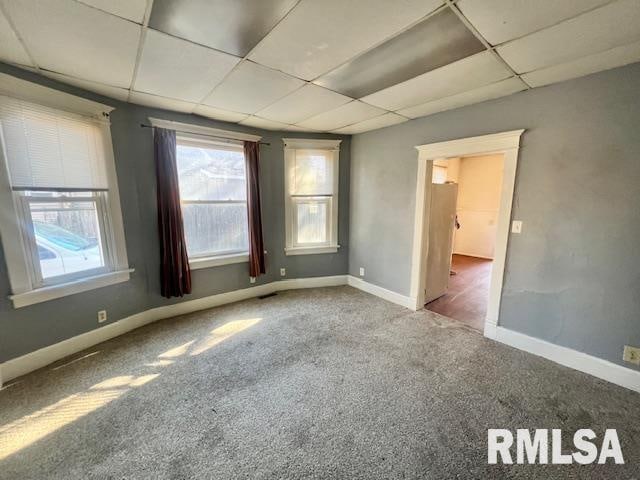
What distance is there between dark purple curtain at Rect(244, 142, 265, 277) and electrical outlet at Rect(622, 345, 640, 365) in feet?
12.1

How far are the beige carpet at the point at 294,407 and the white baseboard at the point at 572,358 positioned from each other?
0.08 m

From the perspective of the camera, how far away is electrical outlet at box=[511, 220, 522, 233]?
243 centimetres

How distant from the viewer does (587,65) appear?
1.82 meters

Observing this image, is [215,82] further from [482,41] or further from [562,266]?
[562,266]

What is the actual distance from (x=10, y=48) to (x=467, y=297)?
17.3ft

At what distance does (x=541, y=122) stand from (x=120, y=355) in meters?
4.36

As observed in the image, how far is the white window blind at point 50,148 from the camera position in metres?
1.95

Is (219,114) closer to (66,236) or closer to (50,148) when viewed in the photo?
(50,148)

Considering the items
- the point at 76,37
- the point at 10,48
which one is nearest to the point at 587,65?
the point at 76,37

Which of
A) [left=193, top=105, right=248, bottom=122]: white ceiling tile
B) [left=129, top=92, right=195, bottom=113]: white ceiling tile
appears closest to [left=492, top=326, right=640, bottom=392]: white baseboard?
[left=193, top=105, right=248, bottom=122]: white ceiling tile

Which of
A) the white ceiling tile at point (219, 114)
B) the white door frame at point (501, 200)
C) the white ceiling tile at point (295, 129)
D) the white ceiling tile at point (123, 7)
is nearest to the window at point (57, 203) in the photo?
the white ceiling tile at point (219, 114)

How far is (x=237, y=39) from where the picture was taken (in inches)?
60.9

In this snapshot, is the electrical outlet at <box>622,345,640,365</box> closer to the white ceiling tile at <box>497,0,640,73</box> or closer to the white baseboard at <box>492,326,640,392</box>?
the white baseboard at <box>492,326,640,392</box>

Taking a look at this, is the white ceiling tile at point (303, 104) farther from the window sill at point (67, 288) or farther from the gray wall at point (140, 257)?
the window sill at point (67, 288)
